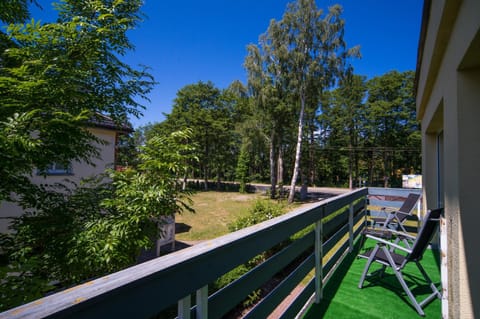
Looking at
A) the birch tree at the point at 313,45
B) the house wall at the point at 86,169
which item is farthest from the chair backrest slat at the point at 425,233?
the birch tree at the point at 313,45

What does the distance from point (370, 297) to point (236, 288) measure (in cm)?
208

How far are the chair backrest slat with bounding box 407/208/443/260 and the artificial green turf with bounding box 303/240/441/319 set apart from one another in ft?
1.60

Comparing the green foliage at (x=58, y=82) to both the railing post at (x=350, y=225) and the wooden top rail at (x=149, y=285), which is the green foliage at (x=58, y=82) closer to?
the wooden top rail at (x=149, y=285)

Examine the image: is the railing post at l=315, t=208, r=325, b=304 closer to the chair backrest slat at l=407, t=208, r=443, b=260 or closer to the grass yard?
the chair backrest slat at l=407, t=208, r=443, b=260

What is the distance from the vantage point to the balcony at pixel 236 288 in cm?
57

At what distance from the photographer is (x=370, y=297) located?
2.48 metres

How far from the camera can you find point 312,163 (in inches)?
1001

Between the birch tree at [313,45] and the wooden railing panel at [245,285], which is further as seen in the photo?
the birch tree at [313,45]

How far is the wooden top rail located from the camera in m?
0.52

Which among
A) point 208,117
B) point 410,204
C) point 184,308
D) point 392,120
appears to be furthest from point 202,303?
point 392,120

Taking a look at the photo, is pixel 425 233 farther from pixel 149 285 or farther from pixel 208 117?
pixel 208 117

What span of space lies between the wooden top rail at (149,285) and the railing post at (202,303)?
0.05m

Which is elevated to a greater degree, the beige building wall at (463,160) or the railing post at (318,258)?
the beige building wall at (463,160)

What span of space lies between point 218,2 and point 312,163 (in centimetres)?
2025
